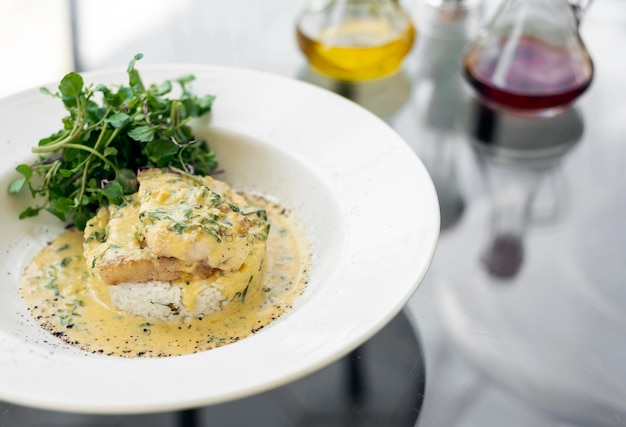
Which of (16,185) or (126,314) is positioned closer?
(126,314)

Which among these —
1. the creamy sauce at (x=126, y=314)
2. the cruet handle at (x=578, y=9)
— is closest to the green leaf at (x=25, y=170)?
the creamy sauce at (x=126, y=314)

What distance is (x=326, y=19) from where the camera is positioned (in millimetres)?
1973

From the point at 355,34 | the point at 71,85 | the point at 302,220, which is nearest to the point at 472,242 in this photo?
the point at 302,220

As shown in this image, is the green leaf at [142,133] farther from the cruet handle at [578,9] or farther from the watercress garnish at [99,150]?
the cruet handle at [578,9]

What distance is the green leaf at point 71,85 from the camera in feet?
4.83

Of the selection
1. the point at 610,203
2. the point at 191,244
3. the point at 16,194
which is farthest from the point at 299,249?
the point at 610,203

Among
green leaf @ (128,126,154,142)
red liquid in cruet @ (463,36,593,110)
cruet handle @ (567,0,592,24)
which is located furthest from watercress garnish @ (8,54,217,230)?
cruet handle @ (567,0,592,24)

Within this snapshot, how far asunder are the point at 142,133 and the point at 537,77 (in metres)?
0.91

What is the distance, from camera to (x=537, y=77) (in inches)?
73.5

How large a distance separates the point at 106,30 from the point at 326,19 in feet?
2.09

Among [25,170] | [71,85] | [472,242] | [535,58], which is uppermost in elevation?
[71,85]

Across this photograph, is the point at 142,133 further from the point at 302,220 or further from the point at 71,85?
the point at 302,220

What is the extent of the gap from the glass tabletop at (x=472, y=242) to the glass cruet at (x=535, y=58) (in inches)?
3.7

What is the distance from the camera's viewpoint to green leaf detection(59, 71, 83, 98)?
147 centimetres
